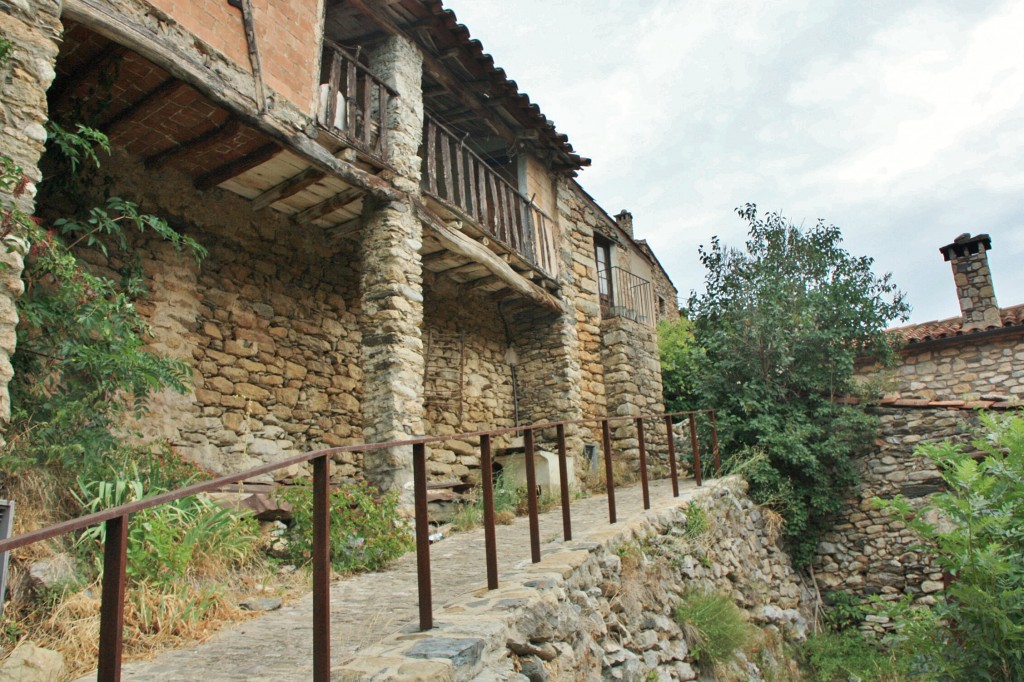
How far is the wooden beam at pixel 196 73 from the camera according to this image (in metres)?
4.24

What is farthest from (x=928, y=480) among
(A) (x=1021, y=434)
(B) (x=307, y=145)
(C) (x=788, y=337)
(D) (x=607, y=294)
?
(B) (x=307, y=145)

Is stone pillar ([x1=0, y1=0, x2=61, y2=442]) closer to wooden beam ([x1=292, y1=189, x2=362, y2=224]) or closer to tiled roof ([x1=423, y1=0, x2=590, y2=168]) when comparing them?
wooden beam ([x1=292, y1=189, x2=362, y2=224])

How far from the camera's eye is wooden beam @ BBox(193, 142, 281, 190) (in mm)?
5695

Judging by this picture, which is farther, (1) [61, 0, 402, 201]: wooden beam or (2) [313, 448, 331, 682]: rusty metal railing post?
(1) [61, 0, 402, 201]: wooden beam

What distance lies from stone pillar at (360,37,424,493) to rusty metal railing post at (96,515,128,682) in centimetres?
423

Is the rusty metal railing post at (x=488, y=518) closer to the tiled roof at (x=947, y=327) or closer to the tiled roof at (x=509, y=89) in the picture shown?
the tiled roof at (x=509, y=89)

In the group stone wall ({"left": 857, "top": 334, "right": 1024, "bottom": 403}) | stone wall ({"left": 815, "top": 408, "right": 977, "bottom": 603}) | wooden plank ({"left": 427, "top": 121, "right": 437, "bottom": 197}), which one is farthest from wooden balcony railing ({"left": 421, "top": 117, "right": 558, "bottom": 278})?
stone wall ({"left": 857, "top": 334, "right": 1024, "bottom": 403})

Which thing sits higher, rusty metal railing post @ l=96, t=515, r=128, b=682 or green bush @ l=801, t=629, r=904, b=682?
rusty metal railing post @ l=96, t=515, r=128, b=682

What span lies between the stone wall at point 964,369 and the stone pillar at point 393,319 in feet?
26.3

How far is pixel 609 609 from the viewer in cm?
427

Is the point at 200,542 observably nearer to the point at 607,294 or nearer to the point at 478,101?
the point at 478,101

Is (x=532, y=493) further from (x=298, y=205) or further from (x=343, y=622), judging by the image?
(x=298, y=205)

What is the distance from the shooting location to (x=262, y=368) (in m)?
6.68

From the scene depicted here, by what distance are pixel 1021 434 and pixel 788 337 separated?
3.77 m
